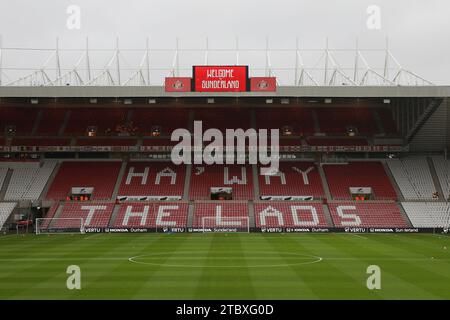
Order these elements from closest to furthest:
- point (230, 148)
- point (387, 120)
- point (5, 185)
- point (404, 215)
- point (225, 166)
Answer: point (404, 215), point (5, 185), point (230, 148), point (225, 166), point (387, 120)

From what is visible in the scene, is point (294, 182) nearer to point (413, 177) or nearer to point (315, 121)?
point (315, 121)

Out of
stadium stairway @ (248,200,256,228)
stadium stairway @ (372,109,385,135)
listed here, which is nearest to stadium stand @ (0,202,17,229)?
stadium stairway @ (248,200,256,228)

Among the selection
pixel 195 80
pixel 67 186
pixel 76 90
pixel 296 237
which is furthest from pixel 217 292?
pixel 67 186

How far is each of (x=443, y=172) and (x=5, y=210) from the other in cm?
4671

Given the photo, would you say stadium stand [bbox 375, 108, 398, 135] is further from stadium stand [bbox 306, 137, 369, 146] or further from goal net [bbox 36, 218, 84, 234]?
goal net [bbox 36, 218, 84, 234]

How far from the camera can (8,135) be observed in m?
64.0

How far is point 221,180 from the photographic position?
59.7 metres

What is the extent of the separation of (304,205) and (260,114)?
15547 millimetres

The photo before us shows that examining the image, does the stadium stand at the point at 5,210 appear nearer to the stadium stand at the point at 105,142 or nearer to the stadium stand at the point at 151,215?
the stadium stand at the point at 151,215

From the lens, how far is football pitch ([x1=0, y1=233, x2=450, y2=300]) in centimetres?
2014

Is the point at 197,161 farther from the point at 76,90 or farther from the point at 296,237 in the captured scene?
the point at 296,237

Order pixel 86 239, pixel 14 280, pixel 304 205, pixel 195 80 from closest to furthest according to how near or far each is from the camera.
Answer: pixel 14 280 → pixel 86 239 → pixel 195 80 → pixel 304 205

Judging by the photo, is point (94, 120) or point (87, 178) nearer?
point (87, 178)

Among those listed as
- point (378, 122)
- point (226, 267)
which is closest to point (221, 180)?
point (378, 122)
